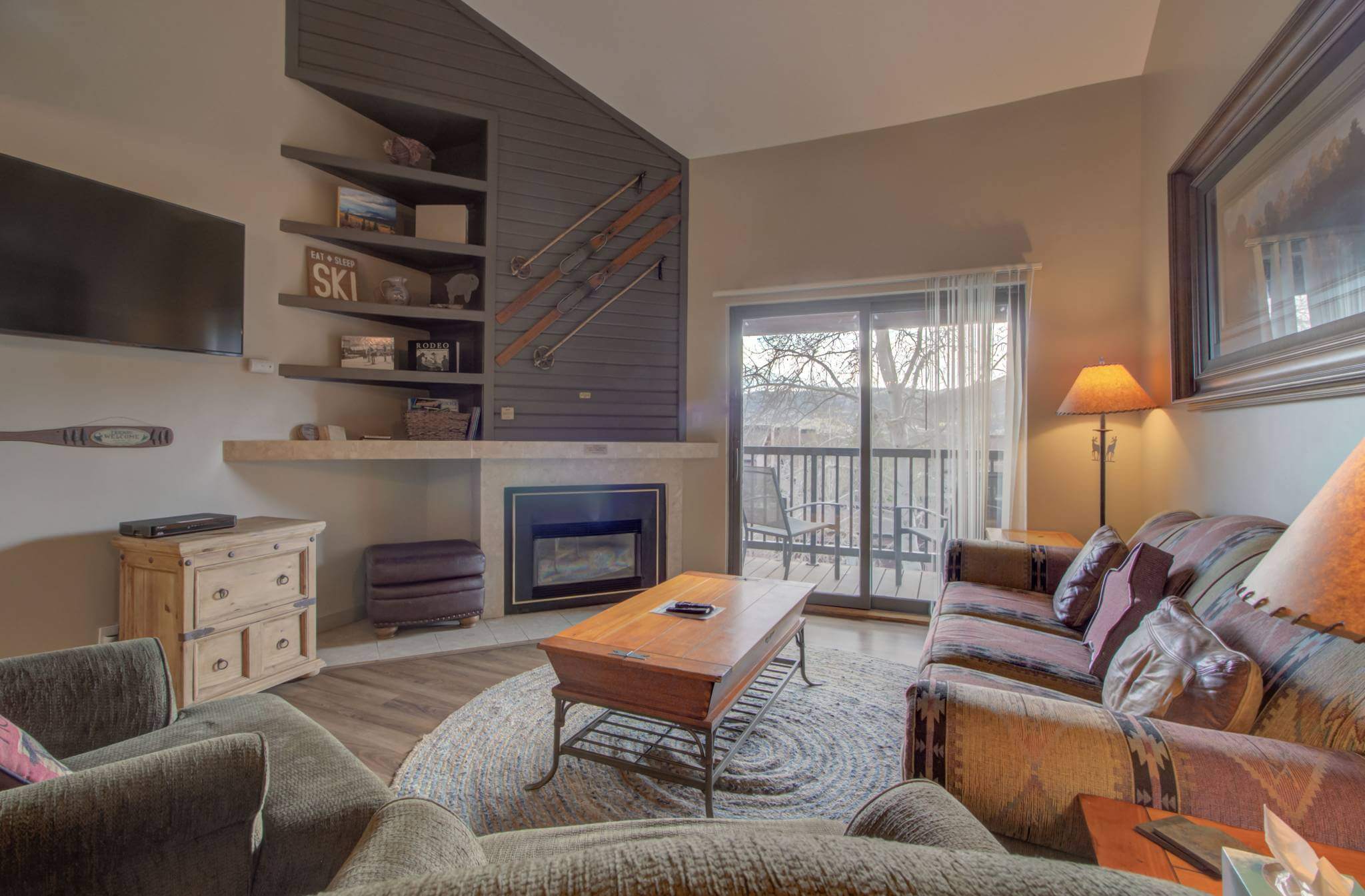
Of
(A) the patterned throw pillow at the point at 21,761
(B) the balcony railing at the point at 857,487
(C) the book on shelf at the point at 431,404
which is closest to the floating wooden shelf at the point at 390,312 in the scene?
(C) the book on shelf at the point at 431,404

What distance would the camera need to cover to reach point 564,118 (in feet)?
12.7

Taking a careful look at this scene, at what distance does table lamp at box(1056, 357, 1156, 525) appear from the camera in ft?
9.17

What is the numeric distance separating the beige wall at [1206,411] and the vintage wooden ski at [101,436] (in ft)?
13.1

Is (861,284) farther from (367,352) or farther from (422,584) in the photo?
(422,584)

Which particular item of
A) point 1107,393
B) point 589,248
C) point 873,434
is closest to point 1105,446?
point 1107,393

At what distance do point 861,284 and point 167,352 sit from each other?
3.55 metres

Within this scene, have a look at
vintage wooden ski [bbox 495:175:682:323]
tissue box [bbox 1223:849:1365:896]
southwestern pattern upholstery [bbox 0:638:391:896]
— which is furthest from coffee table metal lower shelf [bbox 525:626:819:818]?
vintage wooden ski [bbox 495:175:682:323]

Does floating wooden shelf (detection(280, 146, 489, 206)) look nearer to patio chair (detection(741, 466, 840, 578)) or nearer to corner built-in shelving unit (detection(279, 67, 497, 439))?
corner built-in shelving unit (detection(279, 67, 497, 439))

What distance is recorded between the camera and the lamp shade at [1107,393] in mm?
2795

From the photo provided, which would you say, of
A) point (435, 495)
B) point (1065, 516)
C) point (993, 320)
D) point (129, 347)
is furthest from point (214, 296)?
point (1065, 516)

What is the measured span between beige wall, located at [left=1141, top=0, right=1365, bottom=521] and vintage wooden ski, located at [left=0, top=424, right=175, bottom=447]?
3993mm

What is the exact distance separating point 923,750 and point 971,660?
0.84 meters

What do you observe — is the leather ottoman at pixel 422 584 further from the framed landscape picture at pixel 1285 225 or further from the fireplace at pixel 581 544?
the framed landscape picture at pixel 1285 225

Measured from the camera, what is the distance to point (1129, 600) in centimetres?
172
